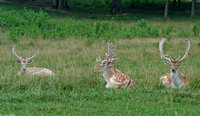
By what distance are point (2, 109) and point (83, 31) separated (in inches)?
534

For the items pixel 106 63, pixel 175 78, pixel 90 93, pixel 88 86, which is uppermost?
pixel 106 63

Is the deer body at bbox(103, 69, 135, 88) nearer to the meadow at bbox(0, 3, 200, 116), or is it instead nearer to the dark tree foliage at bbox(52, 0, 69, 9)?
the meadow at bbox(0, 3, 200, 116)

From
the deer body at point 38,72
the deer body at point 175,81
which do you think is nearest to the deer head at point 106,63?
the deer body at point 175,81

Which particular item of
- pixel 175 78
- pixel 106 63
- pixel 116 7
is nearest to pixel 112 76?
pixel 106 63

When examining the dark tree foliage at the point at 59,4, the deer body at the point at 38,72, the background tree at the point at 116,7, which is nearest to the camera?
the deer body at the point at 38,72

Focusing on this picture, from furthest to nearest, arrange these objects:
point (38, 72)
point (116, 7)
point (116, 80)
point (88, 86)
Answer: point (116, 7) < point (38, 72) < point (88, 86) < point (116, 80)

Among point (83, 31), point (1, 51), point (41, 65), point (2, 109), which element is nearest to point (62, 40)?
point (83, 31)

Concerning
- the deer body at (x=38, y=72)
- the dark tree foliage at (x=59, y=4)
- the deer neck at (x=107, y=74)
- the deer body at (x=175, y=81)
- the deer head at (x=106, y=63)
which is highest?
the deer head at (x=106, y=63)

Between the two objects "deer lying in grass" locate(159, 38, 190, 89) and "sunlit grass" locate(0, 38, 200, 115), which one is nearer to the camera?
"sunlit grass" locate(0, 38, 200, 115)

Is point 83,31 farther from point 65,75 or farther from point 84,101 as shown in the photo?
point 84,101

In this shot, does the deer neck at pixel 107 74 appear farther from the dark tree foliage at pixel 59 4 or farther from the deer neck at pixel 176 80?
the dark tree foliage at pixel 59 4

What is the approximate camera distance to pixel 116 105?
7922mm

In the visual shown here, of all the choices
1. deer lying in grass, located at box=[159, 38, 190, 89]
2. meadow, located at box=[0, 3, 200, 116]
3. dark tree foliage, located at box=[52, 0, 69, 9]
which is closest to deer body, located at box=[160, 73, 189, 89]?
deer lying in grass, located at box=[159, 38, 190, 89]

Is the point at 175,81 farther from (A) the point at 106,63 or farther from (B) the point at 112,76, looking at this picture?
(A) the point at 106,63
